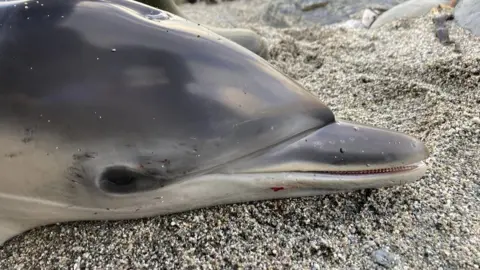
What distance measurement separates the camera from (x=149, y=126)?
1.51 metres

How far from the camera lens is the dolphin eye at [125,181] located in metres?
1.55

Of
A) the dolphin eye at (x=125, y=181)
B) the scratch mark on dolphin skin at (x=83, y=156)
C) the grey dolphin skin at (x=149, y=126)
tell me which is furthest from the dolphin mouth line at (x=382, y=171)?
the scratch mark on dolphin skin at (x=83, y=156)

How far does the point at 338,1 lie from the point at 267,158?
3572mm

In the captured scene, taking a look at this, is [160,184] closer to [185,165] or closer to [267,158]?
[185,165]

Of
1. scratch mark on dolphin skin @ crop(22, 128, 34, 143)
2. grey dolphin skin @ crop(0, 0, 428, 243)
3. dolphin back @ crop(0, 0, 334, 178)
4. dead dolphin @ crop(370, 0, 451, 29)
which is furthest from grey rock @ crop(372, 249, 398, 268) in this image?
dead dolphin @ crop(370, 0, 451, 29)

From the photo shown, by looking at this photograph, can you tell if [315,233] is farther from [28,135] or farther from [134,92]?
[28,135]

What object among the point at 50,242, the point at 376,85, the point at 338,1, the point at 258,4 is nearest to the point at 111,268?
the point at 50,242

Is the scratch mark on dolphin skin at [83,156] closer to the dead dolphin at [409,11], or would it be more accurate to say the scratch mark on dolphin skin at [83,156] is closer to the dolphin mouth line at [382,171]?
the dolphin mouth line at [382,171]

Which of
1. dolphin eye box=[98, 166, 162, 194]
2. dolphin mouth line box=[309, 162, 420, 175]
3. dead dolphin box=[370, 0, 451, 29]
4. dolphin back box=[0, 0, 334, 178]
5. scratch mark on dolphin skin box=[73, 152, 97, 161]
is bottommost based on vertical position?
dead dolphin box=[370, 0, 451, 29]

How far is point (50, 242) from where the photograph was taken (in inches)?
67.5

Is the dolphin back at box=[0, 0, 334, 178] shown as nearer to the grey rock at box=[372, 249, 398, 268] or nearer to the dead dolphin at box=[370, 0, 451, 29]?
the grey rock at box=[372, 249, 398, 268]

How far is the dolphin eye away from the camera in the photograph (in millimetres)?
1548

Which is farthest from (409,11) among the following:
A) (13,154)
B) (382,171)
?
(13,154)

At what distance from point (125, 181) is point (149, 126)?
0.19 meters
